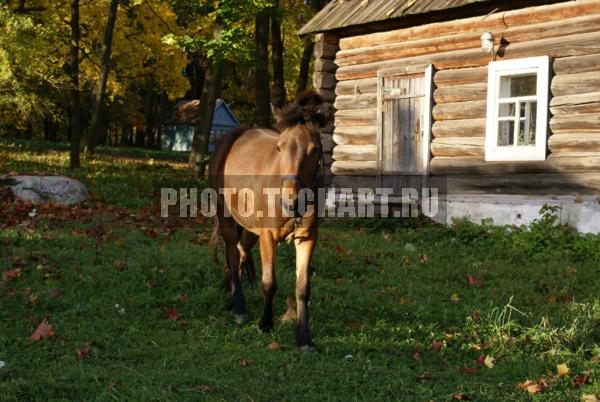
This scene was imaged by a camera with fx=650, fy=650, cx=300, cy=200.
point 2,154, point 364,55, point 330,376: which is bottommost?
point 330,376

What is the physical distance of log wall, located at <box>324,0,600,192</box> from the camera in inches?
421

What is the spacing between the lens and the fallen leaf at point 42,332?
18.5ft

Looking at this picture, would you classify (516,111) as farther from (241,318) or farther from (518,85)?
(241,318)

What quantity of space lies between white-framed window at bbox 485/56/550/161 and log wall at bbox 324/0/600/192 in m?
0.16

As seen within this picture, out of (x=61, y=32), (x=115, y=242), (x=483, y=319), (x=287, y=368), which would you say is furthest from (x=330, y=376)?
(x=61, y=32)

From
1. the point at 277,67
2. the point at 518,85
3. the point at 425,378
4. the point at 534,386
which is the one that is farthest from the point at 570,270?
the point at 277,67

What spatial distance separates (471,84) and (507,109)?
33.3 inches

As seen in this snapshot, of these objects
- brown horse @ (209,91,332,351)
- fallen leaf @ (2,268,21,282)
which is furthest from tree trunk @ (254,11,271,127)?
fallen leaf @ (2,268,21,282)

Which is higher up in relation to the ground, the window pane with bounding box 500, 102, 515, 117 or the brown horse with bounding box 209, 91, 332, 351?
the window pane with bounding box 500, 102, 515, 117

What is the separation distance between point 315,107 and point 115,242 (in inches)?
197

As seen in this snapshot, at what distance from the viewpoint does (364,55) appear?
14.3 m

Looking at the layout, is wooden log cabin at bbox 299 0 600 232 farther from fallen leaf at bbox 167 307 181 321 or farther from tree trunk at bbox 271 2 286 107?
tree trunk at bbox 271 2 286 107

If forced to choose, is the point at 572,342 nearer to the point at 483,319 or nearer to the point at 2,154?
the point at 483,319

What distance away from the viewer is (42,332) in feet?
18.8
